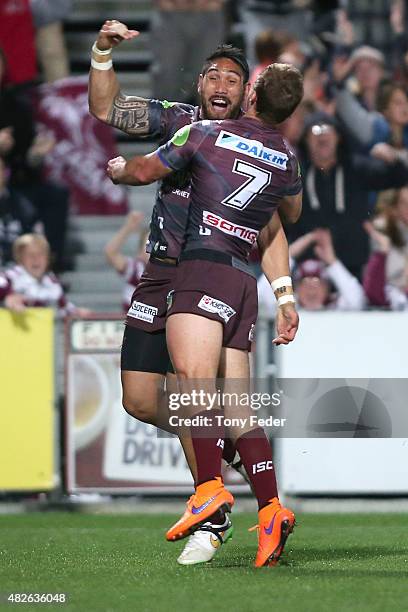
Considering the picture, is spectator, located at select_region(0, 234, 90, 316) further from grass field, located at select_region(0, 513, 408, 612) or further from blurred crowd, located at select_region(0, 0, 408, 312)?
grass field, located at select_region(0, 513, 408, 612)

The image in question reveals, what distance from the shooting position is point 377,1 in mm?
15453

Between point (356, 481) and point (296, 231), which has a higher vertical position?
point (296, 231)

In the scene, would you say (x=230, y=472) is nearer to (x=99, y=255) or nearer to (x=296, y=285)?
(x=296, y=285)

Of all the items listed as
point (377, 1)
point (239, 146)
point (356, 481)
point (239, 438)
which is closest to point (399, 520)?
point (356, 481)

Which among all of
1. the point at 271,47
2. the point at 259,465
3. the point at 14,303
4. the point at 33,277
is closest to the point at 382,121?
the point at 271,47

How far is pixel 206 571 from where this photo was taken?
608cm

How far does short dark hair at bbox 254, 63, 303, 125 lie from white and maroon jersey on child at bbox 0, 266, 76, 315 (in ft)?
15.8

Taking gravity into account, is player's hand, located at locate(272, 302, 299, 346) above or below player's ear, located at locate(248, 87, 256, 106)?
below

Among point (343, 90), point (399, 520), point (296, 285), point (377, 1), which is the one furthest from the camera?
point (377, 1)

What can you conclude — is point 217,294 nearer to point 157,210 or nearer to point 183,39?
point 157,210

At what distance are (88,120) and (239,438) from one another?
292 inches

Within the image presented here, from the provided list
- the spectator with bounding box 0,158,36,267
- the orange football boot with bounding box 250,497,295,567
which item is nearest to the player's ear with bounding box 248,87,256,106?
the orange football boot with bounding box 250,497,295,567

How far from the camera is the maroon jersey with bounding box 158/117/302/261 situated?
628 centimetres

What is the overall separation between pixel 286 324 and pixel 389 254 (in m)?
5.50
